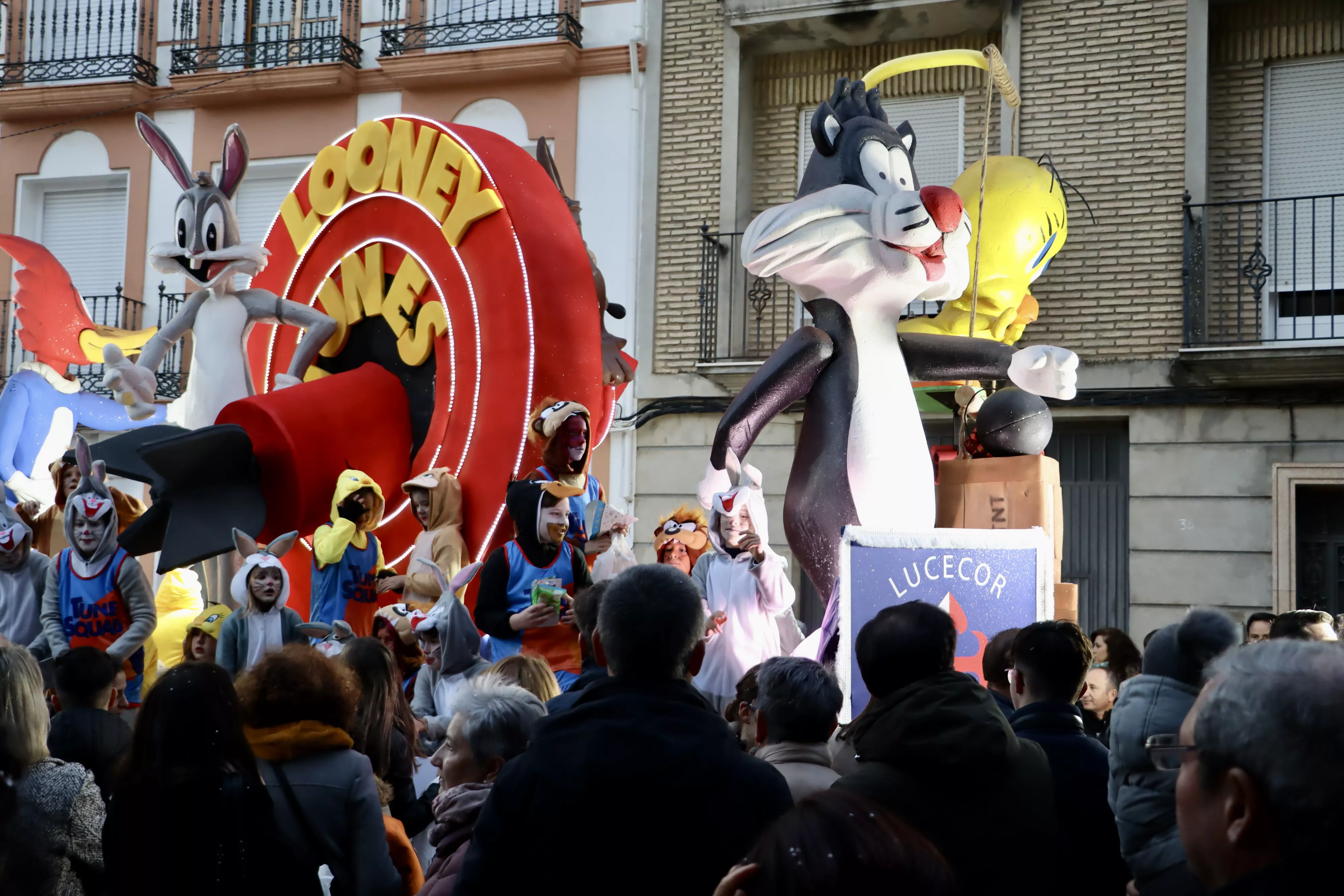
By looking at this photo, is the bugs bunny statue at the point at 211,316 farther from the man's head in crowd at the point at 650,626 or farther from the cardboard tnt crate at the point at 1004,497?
the man's head in crowd at the point at 650,626

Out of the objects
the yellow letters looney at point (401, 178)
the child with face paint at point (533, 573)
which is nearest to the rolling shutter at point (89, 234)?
the yellow letters looney at point (401, 178)

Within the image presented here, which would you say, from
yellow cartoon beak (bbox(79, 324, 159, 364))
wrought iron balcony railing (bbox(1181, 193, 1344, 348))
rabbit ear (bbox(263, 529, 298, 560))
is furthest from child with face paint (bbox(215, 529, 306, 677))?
wrought iron balcony railing (bbox(1181, 193, 1344, 348))

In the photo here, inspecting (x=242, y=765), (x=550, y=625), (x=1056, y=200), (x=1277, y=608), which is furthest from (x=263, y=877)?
(x=1277, y=608)

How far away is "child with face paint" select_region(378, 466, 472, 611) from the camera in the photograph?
17.7 ft

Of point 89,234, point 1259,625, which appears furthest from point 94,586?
point 89,234

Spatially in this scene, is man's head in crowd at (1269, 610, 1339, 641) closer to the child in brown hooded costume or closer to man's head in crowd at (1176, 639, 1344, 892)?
the child in brown hooded costume

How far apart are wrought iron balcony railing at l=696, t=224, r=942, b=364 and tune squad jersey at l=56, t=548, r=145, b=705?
23.0 ft

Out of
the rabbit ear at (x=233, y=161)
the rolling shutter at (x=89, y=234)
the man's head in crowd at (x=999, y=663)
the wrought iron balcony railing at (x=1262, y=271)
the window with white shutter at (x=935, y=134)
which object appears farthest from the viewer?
the rolling shutter at (x=89, y=234)

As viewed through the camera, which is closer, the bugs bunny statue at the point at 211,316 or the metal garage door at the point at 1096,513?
the bugs bunny statue at the point at 211,316

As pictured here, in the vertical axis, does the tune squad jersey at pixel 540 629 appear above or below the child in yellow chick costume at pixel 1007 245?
below

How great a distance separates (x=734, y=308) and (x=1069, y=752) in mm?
9553

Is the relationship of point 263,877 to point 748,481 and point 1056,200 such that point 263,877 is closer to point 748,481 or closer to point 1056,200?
point 748,481

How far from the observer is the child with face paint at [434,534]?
5398mm

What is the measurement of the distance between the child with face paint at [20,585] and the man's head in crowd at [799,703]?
3913 mm
